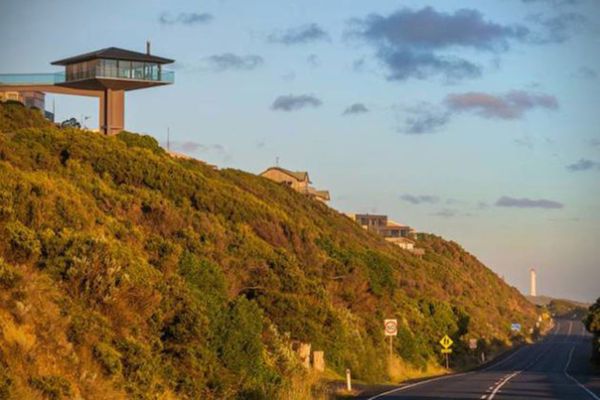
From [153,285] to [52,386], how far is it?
24.5ft

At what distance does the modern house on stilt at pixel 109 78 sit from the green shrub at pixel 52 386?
48.7 meters

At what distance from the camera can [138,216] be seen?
3559 centimetres

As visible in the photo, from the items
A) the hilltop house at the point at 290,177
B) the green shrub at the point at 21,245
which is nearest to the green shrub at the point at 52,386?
the green shrub at the point at 21,245

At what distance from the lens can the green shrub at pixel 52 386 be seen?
1623cm

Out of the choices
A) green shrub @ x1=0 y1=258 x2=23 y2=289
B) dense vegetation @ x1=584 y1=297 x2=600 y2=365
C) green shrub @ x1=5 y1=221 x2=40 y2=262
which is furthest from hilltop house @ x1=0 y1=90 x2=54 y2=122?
green shrub @ x1=0 y1=258 x2=23 y2=289

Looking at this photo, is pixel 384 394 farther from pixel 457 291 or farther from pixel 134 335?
pixel 457 291

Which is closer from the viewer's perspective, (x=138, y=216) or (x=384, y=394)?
(x=384, y=394)

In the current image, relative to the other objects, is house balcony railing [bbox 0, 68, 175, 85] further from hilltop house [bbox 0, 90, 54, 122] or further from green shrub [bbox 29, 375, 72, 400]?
green shrub [bbox 29, 375, 72, 400]

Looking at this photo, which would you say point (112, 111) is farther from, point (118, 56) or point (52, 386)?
point (52, 386)

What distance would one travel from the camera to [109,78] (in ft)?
213

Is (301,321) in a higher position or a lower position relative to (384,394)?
higher

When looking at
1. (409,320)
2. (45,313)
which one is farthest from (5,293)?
(409,320)

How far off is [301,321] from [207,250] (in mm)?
4078

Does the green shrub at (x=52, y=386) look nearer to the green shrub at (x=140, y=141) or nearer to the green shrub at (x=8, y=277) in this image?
the green shrub at (x=8, y=277)
